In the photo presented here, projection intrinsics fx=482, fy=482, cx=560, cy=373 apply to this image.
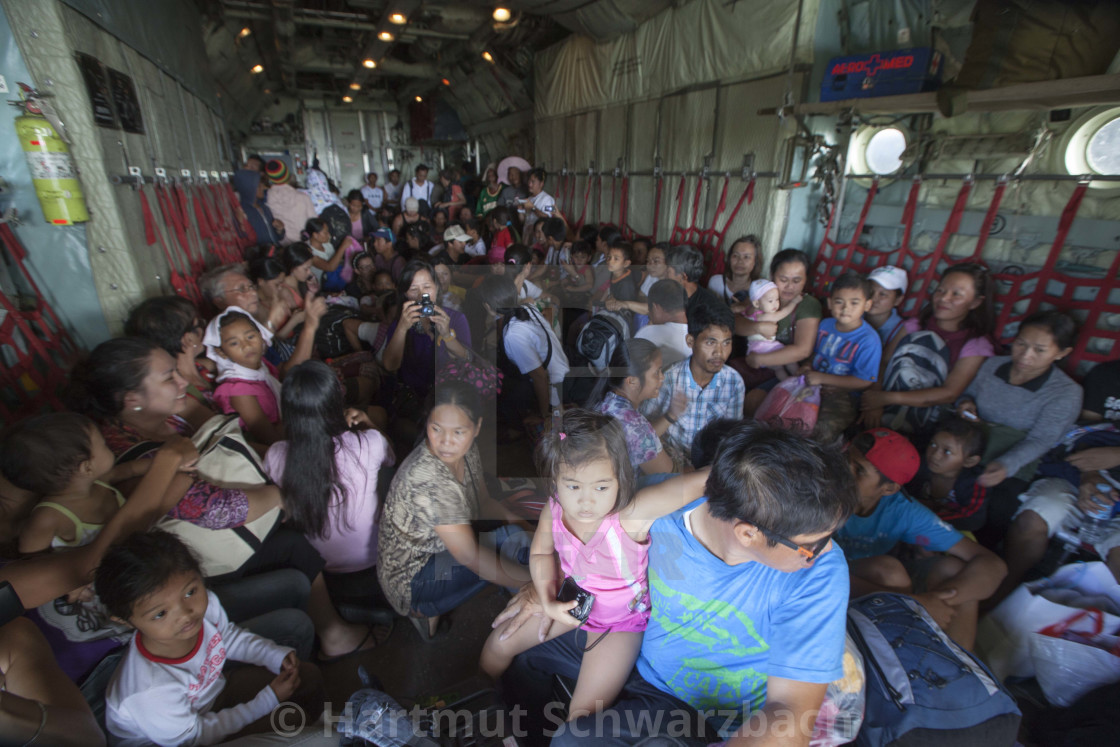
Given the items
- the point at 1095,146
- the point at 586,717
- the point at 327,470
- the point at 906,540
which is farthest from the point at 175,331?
the point at 1095,146

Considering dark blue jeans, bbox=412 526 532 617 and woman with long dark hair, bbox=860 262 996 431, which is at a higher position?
woman with long dark hair, bbox=860 262 996 431

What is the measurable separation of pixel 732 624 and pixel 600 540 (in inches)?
17.5


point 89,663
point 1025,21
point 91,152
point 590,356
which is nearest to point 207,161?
point 91,152

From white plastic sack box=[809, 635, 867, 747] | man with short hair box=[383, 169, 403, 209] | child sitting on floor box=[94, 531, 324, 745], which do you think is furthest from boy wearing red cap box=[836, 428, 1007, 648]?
man with short hair box=[383, 169, 403, 209]

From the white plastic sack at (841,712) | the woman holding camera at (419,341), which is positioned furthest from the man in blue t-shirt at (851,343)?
the woman holding camera at (419,341)

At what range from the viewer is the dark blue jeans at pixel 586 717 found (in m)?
1.40

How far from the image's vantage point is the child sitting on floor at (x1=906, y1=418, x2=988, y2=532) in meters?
2.36

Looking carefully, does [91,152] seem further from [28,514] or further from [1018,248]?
[1018,248]

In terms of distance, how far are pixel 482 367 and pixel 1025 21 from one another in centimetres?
349

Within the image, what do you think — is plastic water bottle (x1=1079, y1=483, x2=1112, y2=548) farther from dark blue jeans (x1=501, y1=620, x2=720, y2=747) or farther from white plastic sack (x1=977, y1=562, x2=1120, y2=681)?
dark blue jeans (x1=501, y1=620, x2=720, y2=747)

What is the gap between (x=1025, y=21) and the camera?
2564mm

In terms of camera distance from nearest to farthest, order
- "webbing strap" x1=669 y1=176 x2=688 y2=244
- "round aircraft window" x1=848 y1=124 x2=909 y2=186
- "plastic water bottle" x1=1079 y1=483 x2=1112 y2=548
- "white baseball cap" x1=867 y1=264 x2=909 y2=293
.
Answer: "plastic water bottle" x1=1079 y1=483 x2=1112 y2=548 → "white baseball cap" x1=867 y1=264 x2=909 y2=293 → "round aircraft window" x1=848 y1=124 x2=909 y2=186 → "webbing strap" x1=669 y1=176 x2=688 y2=244

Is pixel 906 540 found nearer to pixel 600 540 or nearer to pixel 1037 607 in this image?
pixel 1037 607

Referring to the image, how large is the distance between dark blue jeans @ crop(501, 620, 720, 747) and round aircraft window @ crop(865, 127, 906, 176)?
12.2 feet
